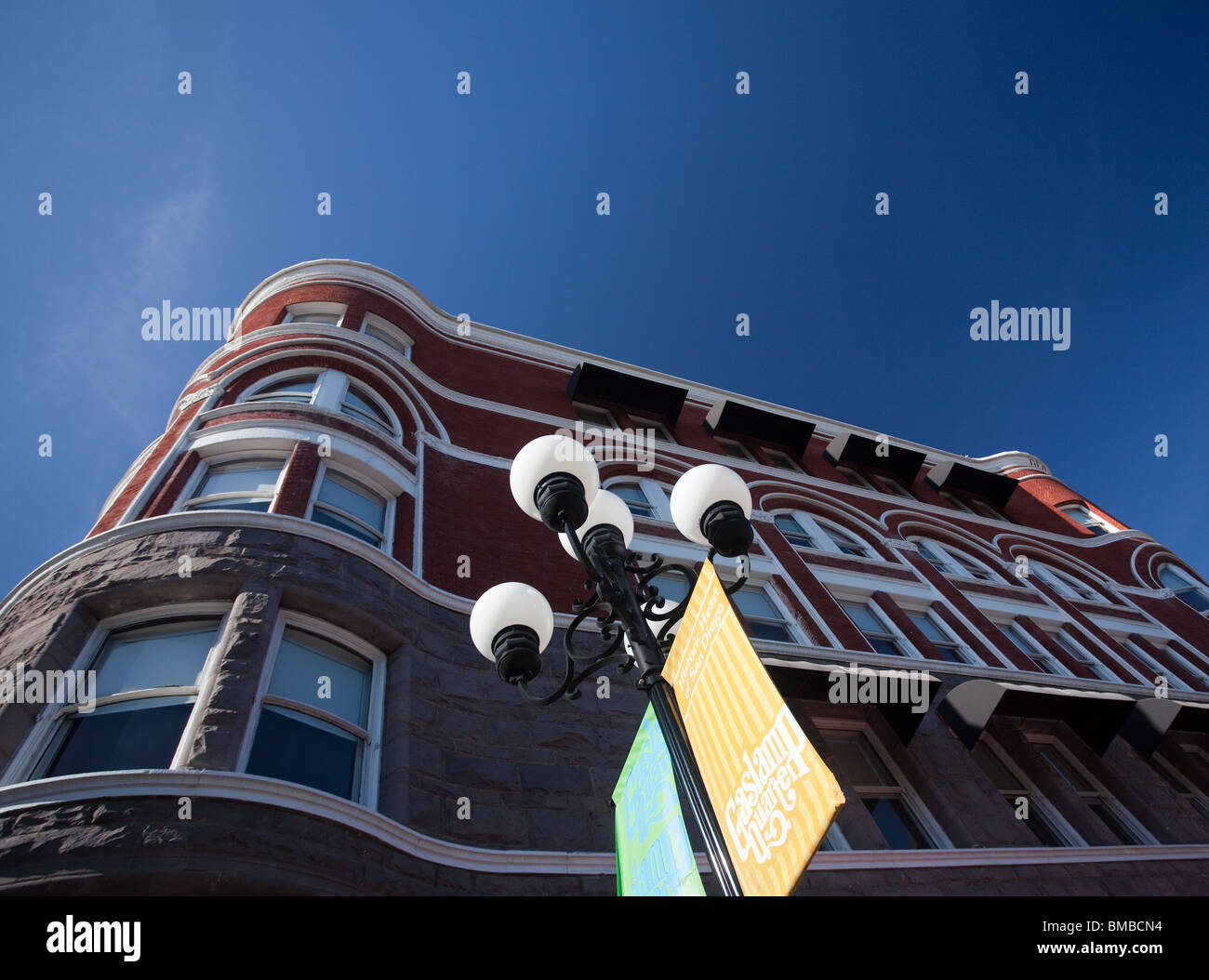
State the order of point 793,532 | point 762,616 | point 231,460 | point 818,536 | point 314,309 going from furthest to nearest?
point 793,532 < point 818,536 < point 314,309 < point 762,616 < point 231,460

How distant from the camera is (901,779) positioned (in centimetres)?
1040

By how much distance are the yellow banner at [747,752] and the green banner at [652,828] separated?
20 cm

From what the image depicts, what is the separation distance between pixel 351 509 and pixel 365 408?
3.11m

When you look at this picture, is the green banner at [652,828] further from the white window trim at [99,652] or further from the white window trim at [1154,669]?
the white window trim at [1154,669]

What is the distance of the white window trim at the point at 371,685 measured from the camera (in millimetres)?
6820

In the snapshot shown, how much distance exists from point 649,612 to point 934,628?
1193cm

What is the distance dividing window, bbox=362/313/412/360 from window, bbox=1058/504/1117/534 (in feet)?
71.8

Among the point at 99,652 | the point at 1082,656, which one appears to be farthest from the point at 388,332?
the point at 1082,656

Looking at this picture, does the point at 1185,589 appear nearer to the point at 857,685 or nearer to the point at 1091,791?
the point at 1091,791

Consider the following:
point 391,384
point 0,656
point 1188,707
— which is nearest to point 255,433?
point 391,384

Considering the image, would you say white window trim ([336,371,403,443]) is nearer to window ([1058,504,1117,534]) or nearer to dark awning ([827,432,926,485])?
dark awning ([827,432,926,485])

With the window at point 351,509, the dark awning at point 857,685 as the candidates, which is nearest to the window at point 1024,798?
the dark awning at point 857,685

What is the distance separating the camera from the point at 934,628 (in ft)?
51.0
